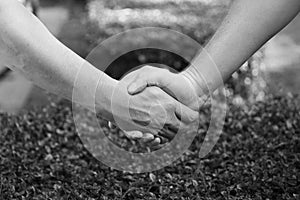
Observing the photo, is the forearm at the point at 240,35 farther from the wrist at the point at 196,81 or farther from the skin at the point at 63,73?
the skin at the point at 63,73

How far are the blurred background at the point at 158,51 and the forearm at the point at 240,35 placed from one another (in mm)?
1531

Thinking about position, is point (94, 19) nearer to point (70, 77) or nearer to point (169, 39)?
point (169, 39)

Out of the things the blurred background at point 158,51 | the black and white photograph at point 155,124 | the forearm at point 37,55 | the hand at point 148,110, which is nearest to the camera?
the forearm at point 37,55

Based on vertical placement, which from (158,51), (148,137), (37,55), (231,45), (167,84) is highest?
(158,51)

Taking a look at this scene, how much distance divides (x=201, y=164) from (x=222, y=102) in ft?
3.92

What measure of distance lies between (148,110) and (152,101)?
0.17 feet

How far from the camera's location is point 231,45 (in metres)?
3.15

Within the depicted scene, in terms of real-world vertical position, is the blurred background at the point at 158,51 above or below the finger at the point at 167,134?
above

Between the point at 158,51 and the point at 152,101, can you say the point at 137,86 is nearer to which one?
the point at 152,101

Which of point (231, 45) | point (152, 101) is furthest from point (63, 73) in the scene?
point (231, 45)

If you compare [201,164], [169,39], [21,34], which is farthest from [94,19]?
[21,34]

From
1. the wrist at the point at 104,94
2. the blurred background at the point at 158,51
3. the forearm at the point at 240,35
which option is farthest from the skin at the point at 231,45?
the blurred background at the point at 158,51

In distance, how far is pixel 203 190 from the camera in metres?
3.24

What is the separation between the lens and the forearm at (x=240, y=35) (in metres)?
3.01
